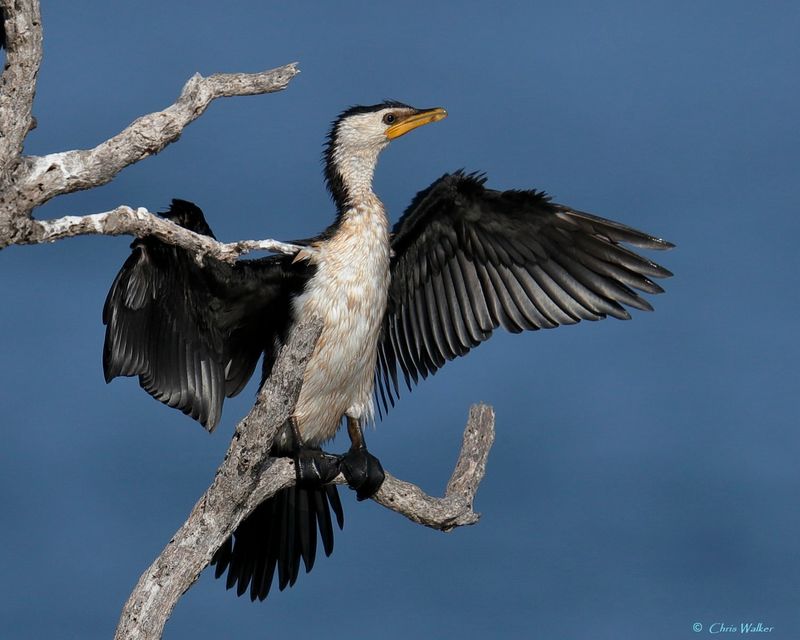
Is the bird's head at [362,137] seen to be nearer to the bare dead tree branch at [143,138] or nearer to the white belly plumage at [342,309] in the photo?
the white belly plumage at [342,309]

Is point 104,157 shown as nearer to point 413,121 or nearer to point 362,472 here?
point 362,472

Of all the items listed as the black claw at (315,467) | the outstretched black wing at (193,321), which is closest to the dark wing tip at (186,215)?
the outstretched black wing at (193,321)

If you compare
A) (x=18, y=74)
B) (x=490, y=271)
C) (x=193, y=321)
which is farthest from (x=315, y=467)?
(x=18, y=74)

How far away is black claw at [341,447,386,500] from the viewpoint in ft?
22.4

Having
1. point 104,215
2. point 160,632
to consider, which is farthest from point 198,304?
point 160,632

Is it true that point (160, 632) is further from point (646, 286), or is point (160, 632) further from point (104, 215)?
point (646, 286)

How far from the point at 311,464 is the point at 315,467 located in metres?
0.02

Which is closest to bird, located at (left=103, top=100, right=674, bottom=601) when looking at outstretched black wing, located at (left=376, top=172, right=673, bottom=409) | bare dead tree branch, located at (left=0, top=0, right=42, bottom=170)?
outstretched black wing, located at (left=376, top=172, right=673, bottom=409)

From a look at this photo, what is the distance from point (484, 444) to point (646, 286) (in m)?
1.19

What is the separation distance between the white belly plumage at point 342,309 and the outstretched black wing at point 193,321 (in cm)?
17

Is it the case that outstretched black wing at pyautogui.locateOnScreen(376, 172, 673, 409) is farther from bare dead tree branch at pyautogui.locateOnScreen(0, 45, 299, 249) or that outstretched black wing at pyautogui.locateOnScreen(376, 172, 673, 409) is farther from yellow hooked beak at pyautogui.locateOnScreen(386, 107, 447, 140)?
bare dead tree branch at pyautogui.locateOnScreen(0, 45, 299, 249)

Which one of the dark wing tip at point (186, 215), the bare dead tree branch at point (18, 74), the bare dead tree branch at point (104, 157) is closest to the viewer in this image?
the bare dead tree branch at point (18, 74)

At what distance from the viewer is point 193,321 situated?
7.30m

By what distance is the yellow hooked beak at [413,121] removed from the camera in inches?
295
